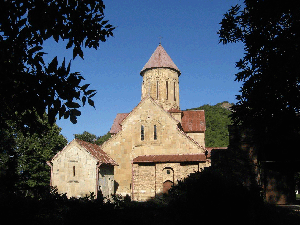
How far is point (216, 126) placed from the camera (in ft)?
196

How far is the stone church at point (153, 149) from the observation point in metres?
21.7

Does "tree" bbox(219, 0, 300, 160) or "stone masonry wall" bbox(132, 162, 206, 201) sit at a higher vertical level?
"tree" bbox(219, 0, 300, 160)

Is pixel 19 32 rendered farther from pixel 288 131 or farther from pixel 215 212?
pixel 288 131

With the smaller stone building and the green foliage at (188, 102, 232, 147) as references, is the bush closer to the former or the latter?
the smaller stone building

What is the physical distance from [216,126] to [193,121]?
1278 inches

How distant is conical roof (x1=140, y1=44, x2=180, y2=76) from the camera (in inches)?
1203

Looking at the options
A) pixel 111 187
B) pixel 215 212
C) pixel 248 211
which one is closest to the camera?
pixel 215 212

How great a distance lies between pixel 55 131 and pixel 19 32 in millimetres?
30338

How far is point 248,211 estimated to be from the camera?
913cm

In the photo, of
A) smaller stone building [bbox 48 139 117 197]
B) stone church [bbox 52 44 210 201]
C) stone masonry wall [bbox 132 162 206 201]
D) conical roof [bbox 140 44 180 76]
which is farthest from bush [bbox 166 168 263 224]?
conical roof [bbox 140 44 180 76]

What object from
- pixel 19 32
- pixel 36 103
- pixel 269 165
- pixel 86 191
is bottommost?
pixel 86 191

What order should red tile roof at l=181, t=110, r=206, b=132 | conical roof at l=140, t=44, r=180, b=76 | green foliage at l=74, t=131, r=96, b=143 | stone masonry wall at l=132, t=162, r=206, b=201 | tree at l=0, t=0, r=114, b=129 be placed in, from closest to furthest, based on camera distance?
tree at l=0, t=0, r=114, b=129 → stone masonry wall at l=132, t=162, r=206, b=201 → red tile roof at l=181, t=110, r=206, b=132 → conical roof at l=140, t=44, r=180, b=76 → green foliage at l=74, t=131, r=96, b=143

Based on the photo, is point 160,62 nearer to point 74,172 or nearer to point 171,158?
point 171,158

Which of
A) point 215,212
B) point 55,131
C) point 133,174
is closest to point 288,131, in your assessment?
point 215,212
